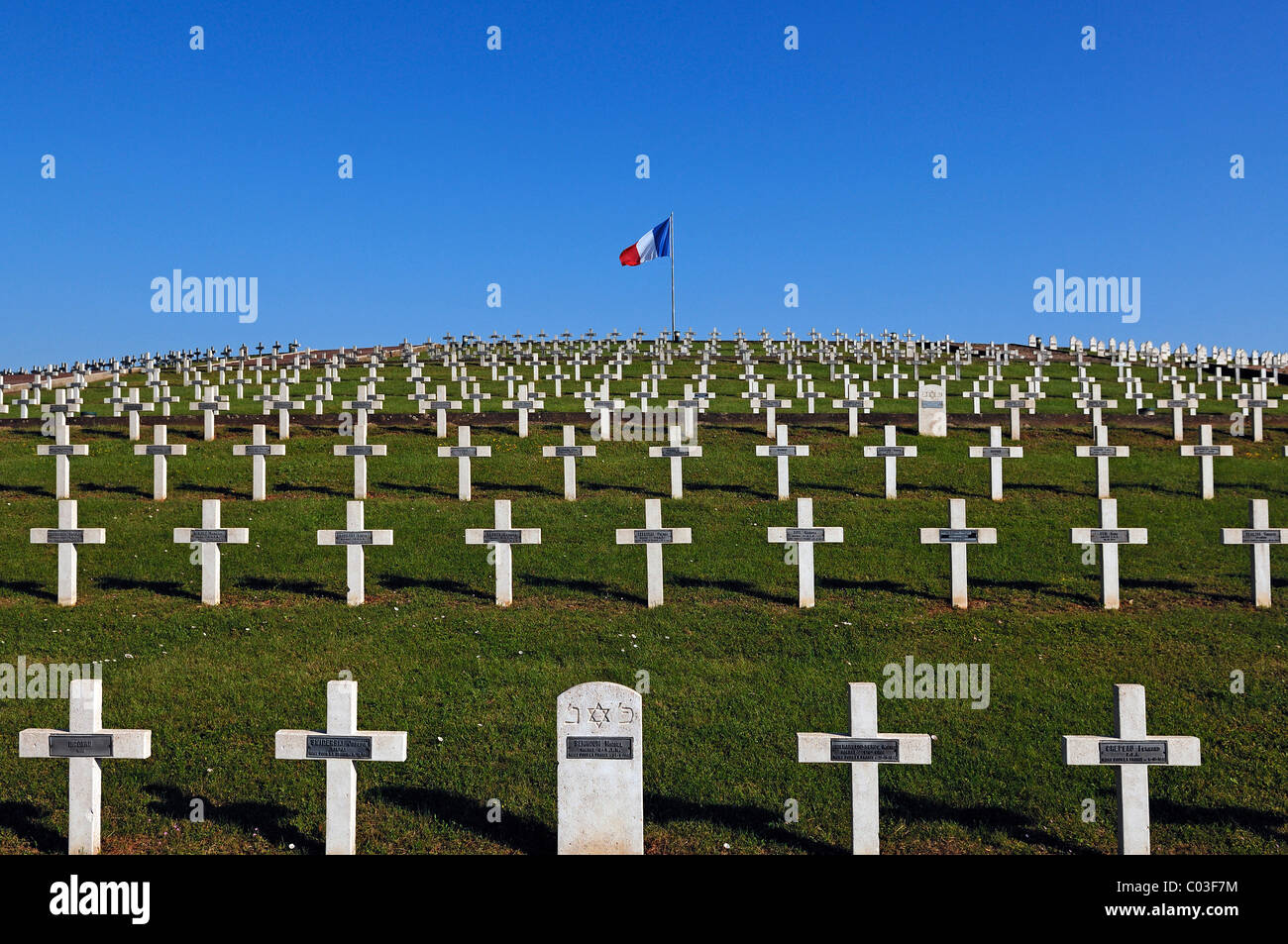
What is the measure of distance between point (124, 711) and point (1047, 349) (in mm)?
52925

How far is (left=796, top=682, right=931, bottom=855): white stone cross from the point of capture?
556 centimetres

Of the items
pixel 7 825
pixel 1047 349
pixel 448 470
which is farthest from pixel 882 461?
pixel 1047 349

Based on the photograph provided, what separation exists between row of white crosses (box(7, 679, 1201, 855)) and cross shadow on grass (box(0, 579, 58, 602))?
21.4ft

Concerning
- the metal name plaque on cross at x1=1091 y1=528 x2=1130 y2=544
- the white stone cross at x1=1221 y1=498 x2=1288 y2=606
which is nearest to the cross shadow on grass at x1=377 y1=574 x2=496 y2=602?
the metal name plaque on cross at x1=1091 y1=528 x2=1130 y2=544

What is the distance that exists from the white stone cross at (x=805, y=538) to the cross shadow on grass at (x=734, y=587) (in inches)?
8.6

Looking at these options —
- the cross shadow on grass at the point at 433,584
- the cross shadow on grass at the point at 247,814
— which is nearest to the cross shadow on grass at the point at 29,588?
the cross shadow on grass at the point at 433,584

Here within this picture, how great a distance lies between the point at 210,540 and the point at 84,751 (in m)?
5.86

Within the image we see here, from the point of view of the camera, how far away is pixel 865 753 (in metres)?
5.60

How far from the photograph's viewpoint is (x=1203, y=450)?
17250 mm

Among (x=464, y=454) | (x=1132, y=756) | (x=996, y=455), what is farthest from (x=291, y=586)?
(x=996, y=455)

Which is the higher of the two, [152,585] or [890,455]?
[890,455]

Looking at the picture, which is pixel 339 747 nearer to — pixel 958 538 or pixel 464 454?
pixel 958 538

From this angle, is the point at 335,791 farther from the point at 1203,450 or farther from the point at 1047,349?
the point at 1047,349

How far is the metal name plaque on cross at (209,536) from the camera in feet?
36.7
